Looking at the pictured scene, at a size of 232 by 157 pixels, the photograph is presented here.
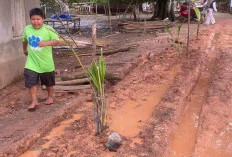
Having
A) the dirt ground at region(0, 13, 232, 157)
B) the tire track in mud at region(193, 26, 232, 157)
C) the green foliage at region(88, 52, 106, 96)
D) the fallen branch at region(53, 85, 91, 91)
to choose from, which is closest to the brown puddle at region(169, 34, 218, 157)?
the dirt ground at region(0, 13, 232, 157)

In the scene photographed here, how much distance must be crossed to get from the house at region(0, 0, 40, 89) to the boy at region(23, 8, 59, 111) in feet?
6.06

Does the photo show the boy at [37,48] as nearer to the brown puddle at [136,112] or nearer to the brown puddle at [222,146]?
the brown puddle at [136,112]

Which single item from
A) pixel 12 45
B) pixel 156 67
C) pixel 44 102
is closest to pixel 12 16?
pixel 12 45

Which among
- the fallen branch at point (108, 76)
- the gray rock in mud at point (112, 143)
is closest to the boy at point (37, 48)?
the fallen branch at point (108, 76)

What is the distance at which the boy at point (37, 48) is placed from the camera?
5.16m

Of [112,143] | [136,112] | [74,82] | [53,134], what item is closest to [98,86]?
[112,143]

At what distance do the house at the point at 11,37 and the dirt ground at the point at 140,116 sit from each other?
0.35 metres

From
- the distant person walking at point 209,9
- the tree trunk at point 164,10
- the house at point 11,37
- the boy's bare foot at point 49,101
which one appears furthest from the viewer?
the tree trunk at point 164,10

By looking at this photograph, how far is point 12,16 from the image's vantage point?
7.53 meters

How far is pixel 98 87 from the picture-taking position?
4.32 meters

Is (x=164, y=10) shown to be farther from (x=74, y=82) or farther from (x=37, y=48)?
(x=37, y=48)

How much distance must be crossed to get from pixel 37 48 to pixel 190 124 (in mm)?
2593

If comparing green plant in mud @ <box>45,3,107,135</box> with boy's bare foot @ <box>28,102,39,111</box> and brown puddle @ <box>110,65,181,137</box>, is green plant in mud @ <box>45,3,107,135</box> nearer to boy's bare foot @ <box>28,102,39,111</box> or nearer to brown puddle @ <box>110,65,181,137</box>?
brown puddle @ <box>110,65,181,137</box>

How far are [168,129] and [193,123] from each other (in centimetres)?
62
